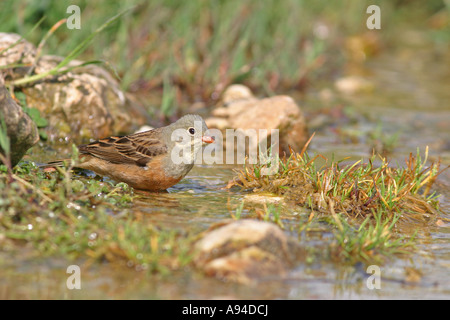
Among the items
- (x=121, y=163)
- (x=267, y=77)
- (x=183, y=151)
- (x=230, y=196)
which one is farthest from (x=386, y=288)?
(x=267, y=77)

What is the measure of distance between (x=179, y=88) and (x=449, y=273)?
645 cm

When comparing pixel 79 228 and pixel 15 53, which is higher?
pixel 15 53

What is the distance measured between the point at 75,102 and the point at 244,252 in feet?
14.5

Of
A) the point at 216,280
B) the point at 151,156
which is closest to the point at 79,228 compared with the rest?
the point at 216,280

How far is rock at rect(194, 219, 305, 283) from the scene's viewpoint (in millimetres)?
4398

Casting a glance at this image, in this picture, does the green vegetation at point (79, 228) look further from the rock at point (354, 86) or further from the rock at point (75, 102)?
the rock at point (354, 86)

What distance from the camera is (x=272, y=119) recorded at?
8.30 meters

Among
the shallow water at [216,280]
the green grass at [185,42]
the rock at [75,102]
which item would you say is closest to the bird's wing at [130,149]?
the shallow water at [216,280]

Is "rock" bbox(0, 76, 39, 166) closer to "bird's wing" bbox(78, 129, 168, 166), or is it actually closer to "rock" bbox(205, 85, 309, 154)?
"bird's wing" bbox(78, 129, 168, 166)

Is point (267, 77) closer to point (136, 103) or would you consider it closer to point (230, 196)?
point (136, 103)

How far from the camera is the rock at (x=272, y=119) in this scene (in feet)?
27.3

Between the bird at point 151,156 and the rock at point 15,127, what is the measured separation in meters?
0.57

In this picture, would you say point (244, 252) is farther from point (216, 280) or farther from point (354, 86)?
point (354, 86)

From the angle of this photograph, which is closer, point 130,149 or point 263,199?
point 263,199
